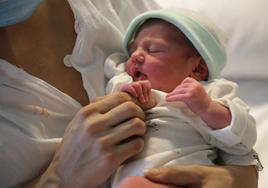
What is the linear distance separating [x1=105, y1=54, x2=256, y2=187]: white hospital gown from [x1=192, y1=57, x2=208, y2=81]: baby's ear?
2.7 inches

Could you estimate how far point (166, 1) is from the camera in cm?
178

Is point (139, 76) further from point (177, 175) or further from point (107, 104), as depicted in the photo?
point (177, 175)

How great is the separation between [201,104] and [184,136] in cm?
9

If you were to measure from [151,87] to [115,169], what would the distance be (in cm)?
20

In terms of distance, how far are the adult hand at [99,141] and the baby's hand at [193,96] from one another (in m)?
0.09

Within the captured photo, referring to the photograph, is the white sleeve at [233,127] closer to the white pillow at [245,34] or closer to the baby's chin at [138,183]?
the baby's chin at [138,183]

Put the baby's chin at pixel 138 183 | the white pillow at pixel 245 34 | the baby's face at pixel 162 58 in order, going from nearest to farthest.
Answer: the baby's chin at pixel 138 183, the baby's face at pixel 162 58, the white pillow at pixel 245 34

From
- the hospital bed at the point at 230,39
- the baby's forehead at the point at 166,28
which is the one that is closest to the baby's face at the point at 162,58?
the baby's forehead at the point at 166,28

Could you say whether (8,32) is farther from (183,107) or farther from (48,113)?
(183,107)

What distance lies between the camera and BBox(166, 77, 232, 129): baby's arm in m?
0.99

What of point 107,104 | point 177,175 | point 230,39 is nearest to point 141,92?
point 107,104

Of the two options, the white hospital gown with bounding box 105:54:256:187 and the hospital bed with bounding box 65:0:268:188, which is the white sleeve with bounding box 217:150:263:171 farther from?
the hospital bed with bounding box 65:0:268:188

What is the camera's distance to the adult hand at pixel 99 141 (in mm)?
1020

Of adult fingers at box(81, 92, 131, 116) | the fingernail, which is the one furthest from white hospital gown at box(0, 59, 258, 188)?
the fingernail
